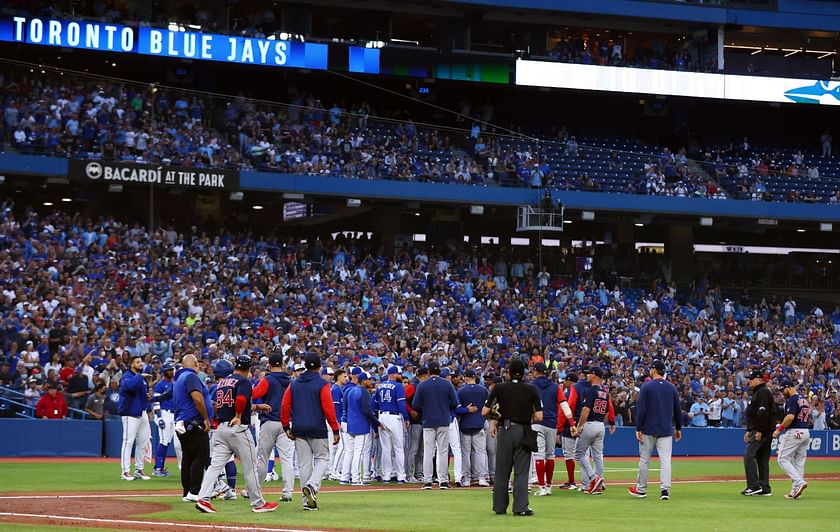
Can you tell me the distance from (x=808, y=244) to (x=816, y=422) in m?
16.6

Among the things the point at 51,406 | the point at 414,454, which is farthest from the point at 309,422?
the point at 51,406

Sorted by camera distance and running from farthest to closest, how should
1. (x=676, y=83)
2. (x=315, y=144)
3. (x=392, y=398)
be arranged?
(x=676, y=83) → (x=315, y=144) → (x=392, y=398)

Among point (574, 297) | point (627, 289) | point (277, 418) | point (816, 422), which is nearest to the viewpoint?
point (277, 418)

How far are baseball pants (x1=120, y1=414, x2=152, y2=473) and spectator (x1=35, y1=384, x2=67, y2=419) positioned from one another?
7672mm

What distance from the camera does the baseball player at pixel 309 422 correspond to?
15.0 meters

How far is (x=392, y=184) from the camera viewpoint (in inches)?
1647

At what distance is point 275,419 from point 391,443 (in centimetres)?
553

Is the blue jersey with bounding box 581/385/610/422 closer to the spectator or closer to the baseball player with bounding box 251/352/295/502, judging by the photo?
the baseball player with bounding box 251/352/295/502

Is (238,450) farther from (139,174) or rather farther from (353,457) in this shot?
(139,174)

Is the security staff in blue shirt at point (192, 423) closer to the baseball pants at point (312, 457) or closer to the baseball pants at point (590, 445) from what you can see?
the baseball pants at point (312, 457)

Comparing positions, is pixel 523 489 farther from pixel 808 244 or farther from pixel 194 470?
pixel 808 244

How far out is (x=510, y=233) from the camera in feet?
150

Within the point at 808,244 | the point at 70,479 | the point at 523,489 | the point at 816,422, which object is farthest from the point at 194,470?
the point at 808,244

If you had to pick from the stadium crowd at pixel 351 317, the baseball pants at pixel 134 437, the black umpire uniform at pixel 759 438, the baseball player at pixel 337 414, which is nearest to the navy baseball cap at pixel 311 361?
the baseball player at pixel 337 414
